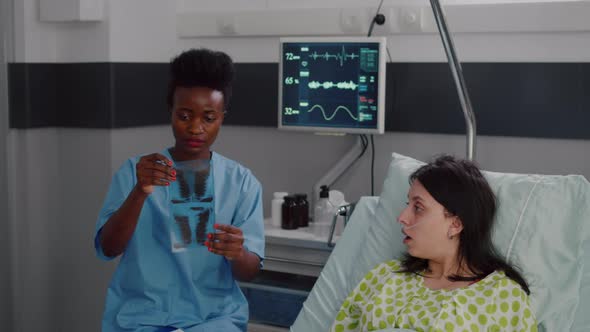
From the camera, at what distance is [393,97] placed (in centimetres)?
311

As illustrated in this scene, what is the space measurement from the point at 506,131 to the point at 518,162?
0.40 ft

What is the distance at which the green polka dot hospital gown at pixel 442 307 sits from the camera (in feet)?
6.04

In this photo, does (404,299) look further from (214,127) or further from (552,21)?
(552,21)

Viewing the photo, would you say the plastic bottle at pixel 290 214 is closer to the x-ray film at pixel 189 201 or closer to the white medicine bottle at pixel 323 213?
the white medicine bottle at pixel 323 213

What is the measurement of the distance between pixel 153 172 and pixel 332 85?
1.13 metres

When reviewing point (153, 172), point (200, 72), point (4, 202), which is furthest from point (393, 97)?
point (4, 202)

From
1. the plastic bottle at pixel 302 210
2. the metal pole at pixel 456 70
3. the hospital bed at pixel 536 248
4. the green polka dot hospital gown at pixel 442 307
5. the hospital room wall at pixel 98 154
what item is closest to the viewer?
the green polka dot hospital gown at pixel 442 307

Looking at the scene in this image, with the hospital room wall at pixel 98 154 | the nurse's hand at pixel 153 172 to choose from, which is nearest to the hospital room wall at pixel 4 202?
the hospital room wall at pixel 98 154

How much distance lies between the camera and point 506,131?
2.92 meters

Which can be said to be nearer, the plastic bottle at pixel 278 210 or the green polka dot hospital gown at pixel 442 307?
the green polka dot hospital gown at pixel 442 307

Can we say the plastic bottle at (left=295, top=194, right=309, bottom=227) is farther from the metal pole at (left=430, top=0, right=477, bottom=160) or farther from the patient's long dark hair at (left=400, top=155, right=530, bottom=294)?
the patient's long dark hair at (left=400, top=155, right=530, bottom=294)

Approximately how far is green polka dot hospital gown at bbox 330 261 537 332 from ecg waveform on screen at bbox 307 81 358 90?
100 cm

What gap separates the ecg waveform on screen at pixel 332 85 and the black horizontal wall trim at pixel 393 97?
280mm

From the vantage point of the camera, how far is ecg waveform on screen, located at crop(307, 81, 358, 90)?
9.44ft
